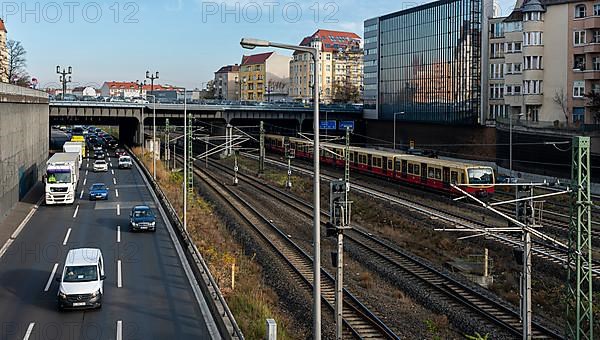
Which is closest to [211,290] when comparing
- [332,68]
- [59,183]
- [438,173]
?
[59,183]

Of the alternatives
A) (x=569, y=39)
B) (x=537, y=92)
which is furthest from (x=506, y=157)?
(x=569, y=39)

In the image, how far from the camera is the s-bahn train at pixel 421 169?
1526 inches

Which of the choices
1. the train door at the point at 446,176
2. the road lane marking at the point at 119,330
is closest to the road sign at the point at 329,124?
the train door at the point at 446,176

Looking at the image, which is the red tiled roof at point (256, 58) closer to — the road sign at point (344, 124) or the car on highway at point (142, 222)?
the road sign at point (344, 124)

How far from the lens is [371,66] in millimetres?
92062

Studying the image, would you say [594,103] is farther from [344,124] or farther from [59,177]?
[344,124]

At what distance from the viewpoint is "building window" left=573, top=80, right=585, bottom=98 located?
51375mm

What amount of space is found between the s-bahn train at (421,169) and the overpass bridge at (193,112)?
638 inches

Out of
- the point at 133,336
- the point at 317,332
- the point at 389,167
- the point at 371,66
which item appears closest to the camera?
the point at 317,332

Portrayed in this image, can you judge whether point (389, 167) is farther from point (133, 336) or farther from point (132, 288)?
point (133, 336)

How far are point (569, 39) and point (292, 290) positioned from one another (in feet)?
131

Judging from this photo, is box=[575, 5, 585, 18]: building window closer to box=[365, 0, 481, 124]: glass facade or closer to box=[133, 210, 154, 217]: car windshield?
box=[365, 0, 481, 124]: glass facade

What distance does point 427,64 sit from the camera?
3039 inches

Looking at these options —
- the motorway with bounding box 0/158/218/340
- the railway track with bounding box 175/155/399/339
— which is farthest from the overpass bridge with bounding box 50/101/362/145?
the motorway with bounding box 0/158/218/340
